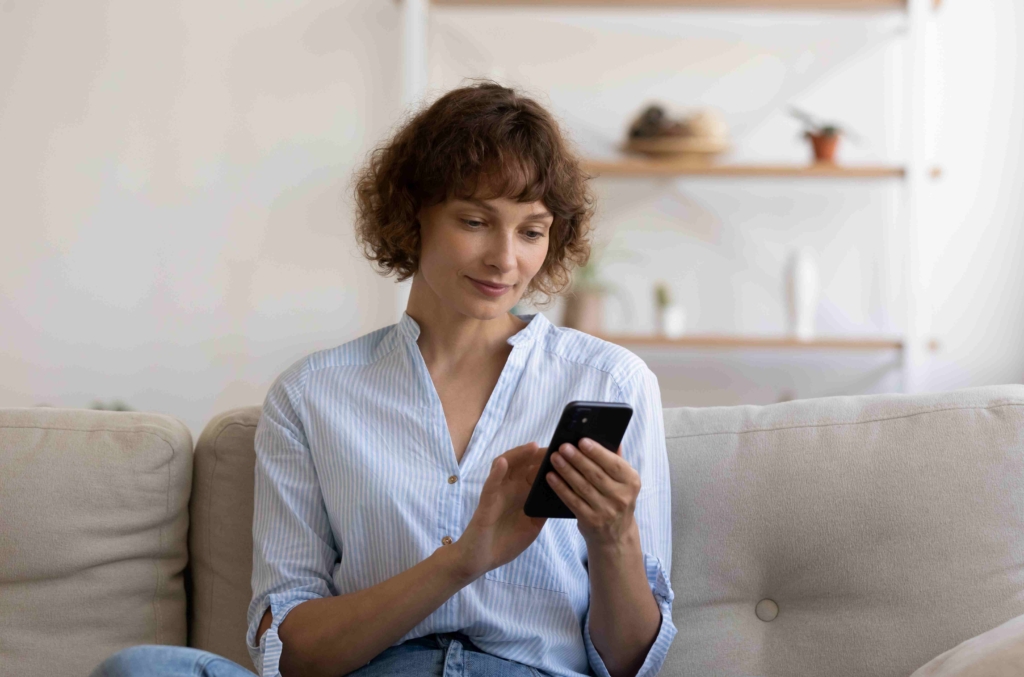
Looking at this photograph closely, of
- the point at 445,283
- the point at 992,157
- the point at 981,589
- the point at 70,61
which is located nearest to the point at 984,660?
the point at 981,589

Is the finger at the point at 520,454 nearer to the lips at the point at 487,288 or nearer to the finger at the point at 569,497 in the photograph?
the finger at the point at 569,497

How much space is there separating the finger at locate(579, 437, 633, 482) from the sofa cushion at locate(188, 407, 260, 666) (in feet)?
1.81

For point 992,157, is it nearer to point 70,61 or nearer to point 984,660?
point 984,660

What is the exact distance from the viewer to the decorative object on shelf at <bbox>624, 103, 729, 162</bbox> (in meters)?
2.64

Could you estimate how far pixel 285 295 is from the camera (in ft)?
9.48

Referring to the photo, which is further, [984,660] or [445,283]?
[445,283]

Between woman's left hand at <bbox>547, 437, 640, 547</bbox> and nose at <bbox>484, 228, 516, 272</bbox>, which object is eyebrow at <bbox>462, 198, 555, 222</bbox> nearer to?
nose at <bbox>484, 228, 516, 272</bbox>

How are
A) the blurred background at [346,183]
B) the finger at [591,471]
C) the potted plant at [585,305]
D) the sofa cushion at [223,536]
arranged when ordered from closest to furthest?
the finger at [591,471] → the sofa cushion at [223,536] → the potted plant at [585,305] → the blurred background at [346,183]

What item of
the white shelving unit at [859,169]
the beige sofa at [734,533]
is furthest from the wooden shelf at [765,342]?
the beige sofa at [734,533]

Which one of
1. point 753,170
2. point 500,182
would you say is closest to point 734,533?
point 500,182

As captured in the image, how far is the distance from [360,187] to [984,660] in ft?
3.16

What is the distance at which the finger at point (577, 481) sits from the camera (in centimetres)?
95

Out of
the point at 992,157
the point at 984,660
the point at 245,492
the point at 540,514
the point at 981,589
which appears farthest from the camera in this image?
the point at 992,157

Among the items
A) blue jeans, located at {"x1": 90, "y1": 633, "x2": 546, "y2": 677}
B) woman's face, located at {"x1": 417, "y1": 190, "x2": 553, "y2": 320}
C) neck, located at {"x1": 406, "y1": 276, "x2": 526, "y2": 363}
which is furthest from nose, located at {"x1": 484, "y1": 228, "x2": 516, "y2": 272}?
blue jeans, located at {"x1": 90, "y1": 633, "x2": 546, "y2": 677}
